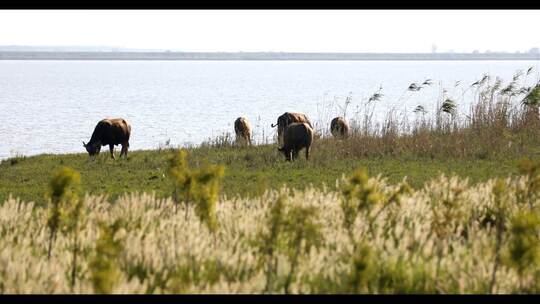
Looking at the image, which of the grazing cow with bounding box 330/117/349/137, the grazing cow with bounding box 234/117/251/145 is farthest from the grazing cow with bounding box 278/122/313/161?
the grazing cow with bounding box 234/117/251/145

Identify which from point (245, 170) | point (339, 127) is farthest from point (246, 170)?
point (339, 127)

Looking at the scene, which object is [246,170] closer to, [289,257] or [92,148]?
[92,148]

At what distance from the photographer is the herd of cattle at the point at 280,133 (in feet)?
65.4

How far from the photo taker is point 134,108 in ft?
213

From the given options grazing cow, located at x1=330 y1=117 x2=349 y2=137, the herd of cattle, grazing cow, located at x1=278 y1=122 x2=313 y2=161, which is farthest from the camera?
grazing cow, located at x1=330 y1=117 x2=349 y2=137

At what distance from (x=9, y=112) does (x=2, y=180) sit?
41157mm

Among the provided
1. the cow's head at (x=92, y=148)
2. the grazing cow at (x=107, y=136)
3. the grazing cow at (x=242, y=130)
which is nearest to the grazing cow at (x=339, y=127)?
the grazing cow at (x=242, y=130)

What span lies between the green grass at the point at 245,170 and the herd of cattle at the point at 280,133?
429mm

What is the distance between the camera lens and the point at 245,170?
18.8m

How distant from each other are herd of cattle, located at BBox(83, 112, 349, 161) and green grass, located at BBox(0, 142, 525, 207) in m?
0.43

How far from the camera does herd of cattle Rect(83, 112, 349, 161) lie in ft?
65.4

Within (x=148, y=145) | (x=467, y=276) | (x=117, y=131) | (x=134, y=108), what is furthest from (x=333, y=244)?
(x=134, y=108)

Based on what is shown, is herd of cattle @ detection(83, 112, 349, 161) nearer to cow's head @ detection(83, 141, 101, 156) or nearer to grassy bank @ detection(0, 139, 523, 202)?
cow's head @ detection(83, 141, 101, 156)
